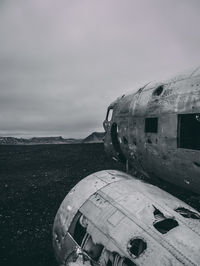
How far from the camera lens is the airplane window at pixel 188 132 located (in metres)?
10.3

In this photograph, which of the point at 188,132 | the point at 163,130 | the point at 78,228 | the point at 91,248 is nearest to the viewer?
the point at 91,248

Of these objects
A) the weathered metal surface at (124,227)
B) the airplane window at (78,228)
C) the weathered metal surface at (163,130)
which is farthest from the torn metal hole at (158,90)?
the airplane window at (78,228)

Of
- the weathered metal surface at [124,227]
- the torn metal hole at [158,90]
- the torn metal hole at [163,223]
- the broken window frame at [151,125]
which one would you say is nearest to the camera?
the weathered metal surface at [124,227]

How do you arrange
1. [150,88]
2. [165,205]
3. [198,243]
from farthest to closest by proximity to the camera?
[150,88]
[165,205]
[198,243]

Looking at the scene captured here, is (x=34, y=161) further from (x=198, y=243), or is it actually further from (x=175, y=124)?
(x=198, y=243)

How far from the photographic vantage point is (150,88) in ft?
43.3

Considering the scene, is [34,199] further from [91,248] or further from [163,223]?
[163,223]

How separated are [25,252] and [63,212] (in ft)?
15.7

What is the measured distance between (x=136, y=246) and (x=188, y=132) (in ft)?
16.7

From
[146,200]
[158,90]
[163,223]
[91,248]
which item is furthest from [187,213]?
[158,90]

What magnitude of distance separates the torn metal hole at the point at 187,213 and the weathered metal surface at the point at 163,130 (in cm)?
192

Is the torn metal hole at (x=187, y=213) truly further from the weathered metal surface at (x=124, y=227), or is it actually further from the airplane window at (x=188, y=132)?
the airplane window at (x=188, y=132)

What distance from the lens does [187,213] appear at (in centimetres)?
859

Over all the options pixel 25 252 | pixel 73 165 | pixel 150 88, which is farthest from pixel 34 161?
pixel 150 88
